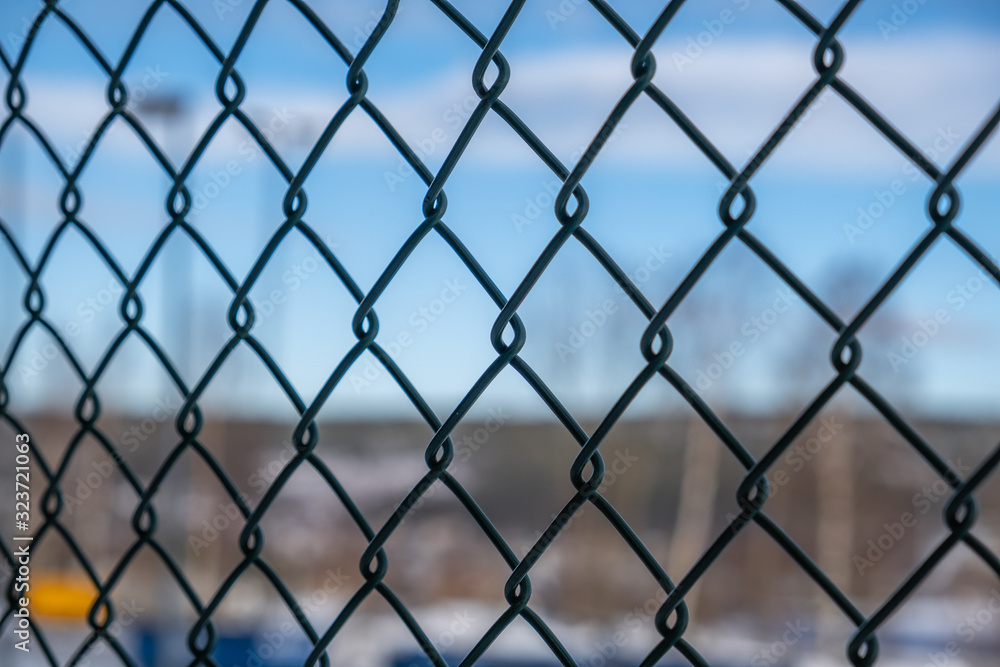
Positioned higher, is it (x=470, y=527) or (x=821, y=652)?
(x=470, y=527)

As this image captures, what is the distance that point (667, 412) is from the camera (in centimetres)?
1037

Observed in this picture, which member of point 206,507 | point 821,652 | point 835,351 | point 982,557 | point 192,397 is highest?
point 206,507

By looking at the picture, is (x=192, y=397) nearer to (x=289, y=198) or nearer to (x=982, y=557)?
(x=289, y=198)

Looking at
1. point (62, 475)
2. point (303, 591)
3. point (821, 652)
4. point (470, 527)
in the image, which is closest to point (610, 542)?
point (470, 527)

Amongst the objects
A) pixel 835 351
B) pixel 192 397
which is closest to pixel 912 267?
pixel 835 351

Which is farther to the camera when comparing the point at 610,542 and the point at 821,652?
the point at 610,542

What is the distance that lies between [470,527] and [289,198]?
11089 mm

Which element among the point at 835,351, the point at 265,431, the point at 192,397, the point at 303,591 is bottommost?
the point at 835,351

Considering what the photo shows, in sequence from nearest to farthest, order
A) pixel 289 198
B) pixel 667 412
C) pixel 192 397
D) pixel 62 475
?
pixel 289 198, pixel 192 397, pixel 62 475, pixel 667 412

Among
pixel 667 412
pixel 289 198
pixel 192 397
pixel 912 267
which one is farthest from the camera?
pixel 667 412

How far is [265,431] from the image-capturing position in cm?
1139

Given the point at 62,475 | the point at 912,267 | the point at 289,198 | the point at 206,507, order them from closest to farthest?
the point at 912,267
the point at 289,198
the point at 62,475
the point at 206,507

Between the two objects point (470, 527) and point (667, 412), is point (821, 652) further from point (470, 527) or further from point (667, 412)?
point (470, 527)

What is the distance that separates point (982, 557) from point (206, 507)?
11908 millimetres
